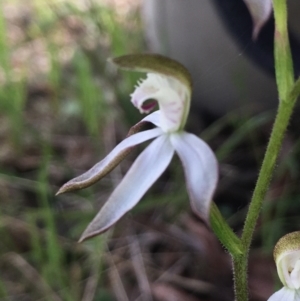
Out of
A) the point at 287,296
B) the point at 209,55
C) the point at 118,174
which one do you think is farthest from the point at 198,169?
the point at 209,55

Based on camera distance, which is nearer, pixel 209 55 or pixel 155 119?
pixel 155 119

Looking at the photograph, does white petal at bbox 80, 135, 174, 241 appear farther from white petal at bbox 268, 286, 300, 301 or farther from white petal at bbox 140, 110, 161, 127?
white petal at bbox 268, 286, 300, 301

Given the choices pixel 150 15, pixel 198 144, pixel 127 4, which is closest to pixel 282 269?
pixel 198 144

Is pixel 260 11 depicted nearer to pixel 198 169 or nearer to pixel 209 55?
pixel 198 169

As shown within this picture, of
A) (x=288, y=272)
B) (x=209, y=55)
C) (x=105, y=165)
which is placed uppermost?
(x=105, y=165)

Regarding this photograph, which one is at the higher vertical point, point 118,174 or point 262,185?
point 262,185

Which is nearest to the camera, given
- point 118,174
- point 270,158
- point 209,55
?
point 270,158

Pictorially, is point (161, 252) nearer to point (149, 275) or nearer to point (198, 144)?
point (149, 275)
